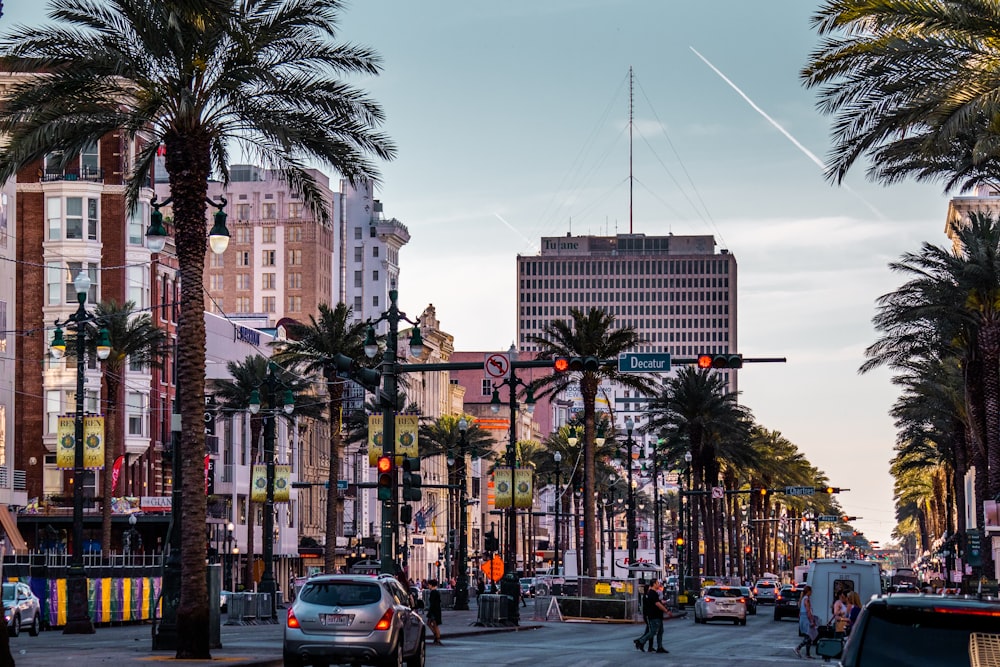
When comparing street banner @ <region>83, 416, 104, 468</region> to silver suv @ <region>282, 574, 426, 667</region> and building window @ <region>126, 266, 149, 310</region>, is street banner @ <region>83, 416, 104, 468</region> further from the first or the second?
silver suv @ <region>282, 574, 426, 667</region>

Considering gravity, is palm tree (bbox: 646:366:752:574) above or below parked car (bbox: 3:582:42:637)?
above

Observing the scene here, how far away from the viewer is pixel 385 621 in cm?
2638

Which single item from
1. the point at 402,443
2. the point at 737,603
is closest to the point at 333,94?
the point at 402,443

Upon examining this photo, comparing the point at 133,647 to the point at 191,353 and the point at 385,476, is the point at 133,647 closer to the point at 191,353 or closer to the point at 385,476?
the point at 385,476

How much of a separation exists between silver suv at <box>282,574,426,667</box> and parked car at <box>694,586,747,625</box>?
40216 mm

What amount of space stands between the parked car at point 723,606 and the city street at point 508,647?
7.76 metres

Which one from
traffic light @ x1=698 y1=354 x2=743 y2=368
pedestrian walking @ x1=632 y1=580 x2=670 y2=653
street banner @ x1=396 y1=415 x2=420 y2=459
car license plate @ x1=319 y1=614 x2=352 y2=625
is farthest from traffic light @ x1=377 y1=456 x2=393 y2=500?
street banner @ x1=396 y1=415 x2=420 y2=459

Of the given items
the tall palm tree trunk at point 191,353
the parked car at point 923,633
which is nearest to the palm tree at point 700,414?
the tall palm tree trunk at point 191,353

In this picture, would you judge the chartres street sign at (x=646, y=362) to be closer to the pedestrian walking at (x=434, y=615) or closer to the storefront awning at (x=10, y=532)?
the pedestrian walking at (x=434, y=615)

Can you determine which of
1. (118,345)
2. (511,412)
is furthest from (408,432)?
(118,345)

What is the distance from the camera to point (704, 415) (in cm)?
9219

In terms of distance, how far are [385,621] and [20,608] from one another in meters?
22.4

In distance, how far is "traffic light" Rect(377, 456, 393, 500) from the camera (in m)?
37.0

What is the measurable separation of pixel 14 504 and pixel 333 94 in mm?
48143
